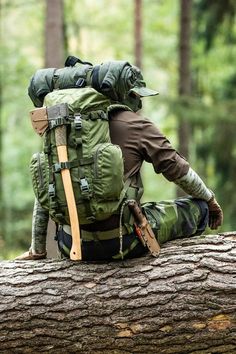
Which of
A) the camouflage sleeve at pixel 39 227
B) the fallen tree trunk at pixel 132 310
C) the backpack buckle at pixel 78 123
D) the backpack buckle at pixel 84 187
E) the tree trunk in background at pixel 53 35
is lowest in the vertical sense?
the fallen tree trunk at pixel 132 310

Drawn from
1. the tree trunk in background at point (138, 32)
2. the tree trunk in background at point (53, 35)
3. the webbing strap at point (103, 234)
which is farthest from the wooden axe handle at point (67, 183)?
the tree trunk in background at point (138, 32)

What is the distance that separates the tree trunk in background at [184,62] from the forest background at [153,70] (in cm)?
2

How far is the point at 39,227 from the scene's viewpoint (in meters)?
4.65

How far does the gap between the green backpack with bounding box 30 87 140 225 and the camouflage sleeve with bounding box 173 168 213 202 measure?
50 centimetres

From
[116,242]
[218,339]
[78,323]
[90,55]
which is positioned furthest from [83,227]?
[90,55]

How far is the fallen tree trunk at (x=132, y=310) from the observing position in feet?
13.1

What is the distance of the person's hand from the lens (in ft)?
15.4

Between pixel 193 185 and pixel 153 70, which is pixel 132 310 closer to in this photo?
pixel 193 185

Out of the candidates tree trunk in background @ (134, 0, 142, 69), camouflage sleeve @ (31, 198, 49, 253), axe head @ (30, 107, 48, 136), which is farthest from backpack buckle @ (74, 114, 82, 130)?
tree trunk in background @ (134, 0, 142, 69)

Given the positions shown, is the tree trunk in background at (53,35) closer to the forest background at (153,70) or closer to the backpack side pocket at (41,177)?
the forest background at (153,70)

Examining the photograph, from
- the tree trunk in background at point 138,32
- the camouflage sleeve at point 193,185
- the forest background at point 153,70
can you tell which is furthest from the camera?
the tree trunk in background at point 138,32

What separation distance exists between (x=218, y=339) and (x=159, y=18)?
720 inches

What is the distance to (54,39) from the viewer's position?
8562 mm

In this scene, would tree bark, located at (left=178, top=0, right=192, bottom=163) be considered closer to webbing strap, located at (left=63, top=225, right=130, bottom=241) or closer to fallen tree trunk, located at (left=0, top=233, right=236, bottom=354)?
webbing strap, located at (left=63, top=225, right=130, bottom=241)
